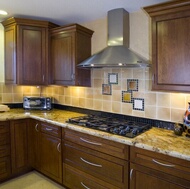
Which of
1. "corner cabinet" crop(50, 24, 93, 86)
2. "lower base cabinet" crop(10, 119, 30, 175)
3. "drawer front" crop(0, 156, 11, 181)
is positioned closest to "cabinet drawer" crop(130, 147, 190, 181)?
"corner cabinet" crop(50, 24, 93, 86)

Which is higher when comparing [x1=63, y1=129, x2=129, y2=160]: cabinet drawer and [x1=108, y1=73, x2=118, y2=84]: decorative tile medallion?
[x1=108, y1=73, x2=118, y2=84]: decorative tile medallion

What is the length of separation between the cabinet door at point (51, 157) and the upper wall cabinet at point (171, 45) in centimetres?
145

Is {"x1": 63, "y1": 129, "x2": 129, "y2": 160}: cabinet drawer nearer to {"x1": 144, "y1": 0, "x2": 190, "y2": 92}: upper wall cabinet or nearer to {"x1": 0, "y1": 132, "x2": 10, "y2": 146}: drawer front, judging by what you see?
{"x1": 144, "y1": 0, "x2": 190, "y2": 92}: upper wall cabinet

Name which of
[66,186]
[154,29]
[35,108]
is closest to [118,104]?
[154,29]

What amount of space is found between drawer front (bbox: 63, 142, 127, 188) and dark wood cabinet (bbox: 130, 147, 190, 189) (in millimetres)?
122

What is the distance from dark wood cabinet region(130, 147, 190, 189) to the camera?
1396 millimetres

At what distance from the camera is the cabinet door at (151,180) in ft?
4.67

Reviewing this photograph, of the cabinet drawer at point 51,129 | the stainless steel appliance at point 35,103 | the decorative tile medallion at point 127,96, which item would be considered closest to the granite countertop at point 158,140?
the cabinet drawer at point 51,129

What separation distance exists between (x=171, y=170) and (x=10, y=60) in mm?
2623

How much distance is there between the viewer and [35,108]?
306 cm

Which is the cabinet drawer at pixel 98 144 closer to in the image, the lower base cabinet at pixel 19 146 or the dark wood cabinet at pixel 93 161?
the dark wood cabinet at pixel 93 161

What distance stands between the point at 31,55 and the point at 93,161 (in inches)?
71.9

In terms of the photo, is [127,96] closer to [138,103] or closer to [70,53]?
[138,103]

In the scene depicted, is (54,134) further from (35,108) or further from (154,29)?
(154,29)
